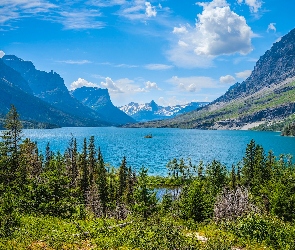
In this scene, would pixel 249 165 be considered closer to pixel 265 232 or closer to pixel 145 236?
pixel 265 232

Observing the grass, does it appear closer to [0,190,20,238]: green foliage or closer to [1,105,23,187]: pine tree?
[0,190,20,238]: green foliage

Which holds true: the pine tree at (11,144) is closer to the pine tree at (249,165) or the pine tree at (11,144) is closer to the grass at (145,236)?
the grass at (145,236)

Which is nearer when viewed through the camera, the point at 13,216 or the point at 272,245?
the point at 272,245

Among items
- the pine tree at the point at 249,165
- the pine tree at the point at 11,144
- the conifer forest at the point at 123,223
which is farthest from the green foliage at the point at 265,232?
the pine tree at the point at 249,165

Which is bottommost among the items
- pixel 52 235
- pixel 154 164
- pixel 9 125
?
pixel 154 164

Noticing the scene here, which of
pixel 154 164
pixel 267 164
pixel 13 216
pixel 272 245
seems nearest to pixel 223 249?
pixel 272 245

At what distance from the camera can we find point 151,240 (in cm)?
1894

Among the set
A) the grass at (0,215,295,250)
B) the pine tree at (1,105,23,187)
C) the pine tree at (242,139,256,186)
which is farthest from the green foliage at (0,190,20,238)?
Answer: the pine tree at (242,139,256,186)

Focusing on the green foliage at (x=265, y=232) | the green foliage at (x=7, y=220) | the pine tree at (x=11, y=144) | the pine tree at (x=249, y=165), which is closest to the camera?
the green foliage at (x=7, y=220)

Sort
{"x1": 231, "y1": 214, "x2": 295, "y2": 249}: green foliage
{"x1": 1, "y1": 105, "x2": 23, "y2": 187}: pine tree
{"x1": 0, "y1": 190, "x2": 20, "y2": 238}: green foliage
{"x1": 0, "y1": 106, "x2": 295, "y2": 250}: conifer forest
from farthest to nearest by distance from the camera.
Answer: {"x1": 1, "y1": 105, "x2": 23, "y2": 187}: pine tree → {"x1": 231, "y1": 214, "x2": 295, "y2": 249}: green foliage → {"x1": 0, "y1": 190, "x2": 20, "y2": 238}: green foliage → {"x1": 0, "y1": 106, "x2": 295, "y2": 250}: conifer forest

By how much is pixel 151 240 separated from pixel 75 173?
3458 inches

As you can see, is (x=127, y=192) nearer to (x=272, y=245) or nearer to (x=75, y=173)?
(x=75, y=173)

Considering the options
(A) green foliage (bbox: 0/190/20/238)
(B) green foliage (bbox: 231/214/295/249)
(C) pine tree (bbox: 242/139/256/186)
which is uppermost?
(A) green foliage (bbox: 0/190/20/238)

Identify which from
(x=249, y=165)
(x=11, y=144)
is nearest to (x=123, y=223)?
(x=11, y=144)
